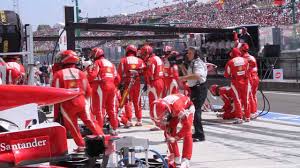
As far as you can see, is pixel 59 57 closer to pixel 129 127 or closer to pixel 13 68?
pixel 13 68

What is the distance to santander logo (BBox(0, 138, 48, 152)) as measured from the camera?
3520 mm

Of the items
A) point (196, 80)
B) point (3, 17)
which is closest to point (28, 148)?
point (196, 80)

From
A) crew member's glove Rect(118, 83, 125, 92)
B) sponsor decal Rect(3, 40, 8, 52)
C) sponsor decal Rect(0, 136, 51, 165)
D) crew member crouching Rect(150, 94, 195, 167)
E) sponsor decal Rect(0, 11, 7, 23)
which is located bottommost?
crew member's glove Rect(118, 83, 125, 92)

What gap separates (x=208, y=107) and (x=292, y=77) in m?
11.9

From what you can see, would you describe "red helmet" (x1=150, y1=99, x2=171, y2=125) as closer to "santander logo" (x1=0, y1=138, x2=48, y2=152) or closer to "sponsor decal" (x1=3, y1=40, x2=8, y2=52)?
"santander logo" (x1=0, y1=138, x2=48, y2=152)

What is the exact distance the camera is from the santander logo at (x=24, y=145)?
3520mm

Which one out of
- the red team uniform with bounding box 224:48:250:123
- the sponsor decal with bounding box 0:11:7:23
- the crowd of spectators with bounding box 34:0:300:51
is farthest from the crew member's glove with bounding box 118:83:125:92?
the crowd of spectators with bounding box 34:0:300:51

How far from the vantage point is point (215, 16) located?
55.6 meters

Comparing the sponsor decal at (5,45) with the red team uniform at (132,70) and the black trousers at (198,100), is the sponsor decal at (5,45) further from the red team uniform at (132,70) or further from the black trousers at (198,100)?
the black trousers at (198,100)

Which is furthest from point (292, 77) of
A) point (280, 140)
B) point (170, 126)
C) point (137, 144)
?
point (137, 144)

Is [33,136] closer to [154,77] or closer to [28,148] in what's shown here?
[28,148]

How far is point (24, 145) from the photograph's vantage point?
3531mm

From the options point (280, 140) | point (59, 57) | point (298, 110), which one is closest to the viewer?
point (59, 57)

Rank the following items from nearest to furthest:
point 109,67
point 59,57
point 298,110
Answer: point 59,57 → point 109,67 → point 298,110
